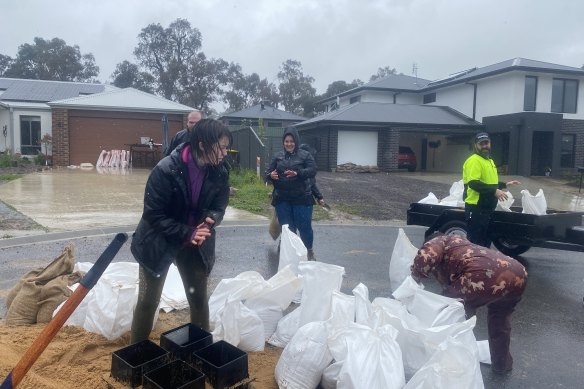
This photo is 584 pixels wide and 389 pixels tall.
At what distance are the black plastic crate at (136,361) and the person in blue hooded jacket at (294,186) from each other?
11.2 feet

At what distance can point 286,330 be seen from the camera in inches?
155

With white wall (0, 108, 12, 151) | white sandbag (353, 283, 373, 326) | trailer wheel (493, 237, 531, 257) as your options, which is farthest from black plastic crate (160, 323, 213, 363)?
white wall (0, 108, 12, 151)

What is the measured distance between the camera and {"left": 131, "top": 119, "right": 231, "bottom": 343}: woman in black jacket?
122 inches

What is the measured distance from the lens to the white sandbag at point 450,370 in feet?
8.39

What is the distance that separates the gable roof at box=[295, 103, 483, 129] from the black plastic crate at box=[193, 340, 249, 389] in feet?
72.1

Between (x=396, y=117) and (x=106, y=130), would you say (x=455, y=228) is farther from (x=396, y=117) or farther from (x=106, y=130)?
→ (x=106, y=130)

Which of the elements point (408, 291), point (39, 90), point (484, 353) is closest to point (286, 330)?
point (408, 291)

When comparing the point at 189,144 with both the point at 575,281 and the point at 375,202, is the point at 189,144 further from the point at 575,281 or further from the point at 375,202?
the point at 375,202

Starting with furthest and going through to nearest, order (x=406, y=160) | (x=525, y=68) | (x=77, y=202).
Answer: (x=406, y=160), (x=525, y=68), (x=77, y=202)

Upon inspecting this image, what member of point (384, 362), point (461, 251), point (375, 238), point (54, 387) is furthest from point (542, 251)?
point (54, 387)

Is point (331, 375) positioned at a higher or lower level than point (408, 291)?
lower

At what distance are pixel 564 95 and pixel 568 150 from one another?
279cm

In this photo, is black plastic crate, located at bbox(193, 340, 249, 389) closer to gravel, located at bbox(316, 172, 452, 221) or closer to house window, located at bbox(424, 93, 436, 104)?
gravel, located at bbox(316, 172, 452, 221)

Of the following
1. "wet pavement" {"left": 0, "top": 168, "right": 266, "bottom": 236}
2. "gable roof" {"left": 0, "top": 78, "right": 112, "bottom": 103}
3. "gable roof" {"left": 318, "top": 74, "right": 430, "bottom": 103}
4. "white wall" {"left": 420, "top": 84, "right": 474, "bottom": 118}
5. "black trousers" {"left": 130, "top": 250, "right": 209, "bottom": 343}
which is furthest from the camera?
"gable roof" {"left": 318, "top": 74, "right": 430, "bottom": 103}
